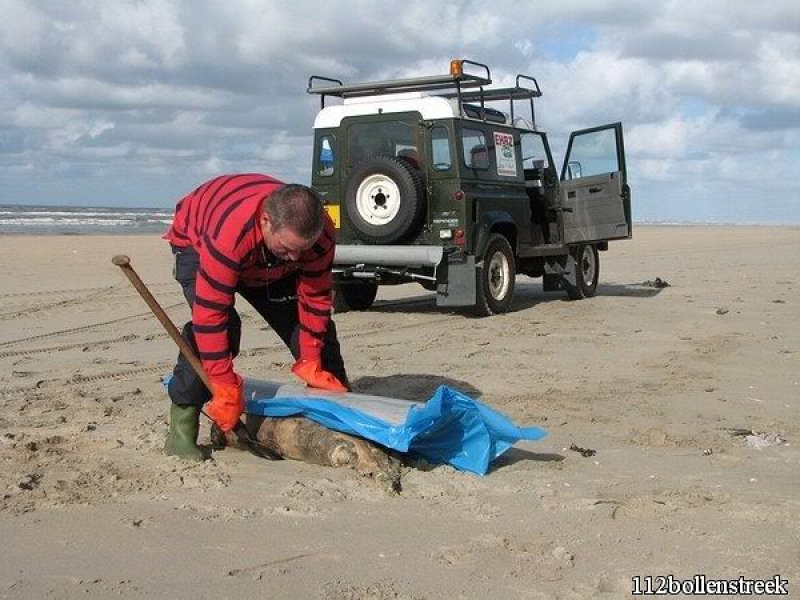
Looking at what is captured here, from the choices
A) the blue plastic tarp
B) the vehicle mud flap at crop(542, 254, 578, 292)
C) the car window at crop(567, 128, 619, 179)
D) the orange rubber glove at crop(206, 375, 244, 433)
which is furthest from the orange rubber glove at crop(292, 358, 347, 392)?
the car window at crop(567, 128, 619, 179)

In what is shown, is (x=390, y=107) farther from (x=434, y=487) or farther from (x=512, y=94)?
(x=434, y=487)

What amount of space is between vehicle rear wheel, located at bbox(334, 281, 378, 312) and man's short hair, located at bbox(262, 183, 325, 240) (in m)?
6.86

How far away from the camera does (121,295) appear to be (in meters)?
12.9

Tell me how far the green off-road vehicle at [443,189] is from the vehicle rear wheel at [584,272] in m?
0.54

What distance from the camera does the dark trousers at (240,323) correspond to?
4.70 meters

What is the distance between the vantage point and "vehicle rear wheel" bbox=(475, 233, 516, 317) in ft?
34.0

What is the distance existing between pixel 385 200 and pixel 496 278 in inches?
64.1

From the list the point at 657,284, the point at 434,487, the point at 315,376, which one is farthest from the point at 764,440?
the point at 657,284

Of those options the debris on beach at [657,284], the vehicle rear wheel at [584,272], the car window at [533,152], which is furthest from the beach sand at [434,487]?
the debris on beach at [657,284]

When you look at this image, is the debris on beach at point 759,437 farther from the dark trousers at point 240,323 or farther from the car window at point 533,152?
the car window at point 533,152

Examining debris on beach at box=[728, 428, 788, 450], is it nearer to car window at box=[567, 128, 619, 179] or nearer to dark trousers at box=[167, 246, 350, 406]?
dark trousers at box=[167, 246, 350, 406]

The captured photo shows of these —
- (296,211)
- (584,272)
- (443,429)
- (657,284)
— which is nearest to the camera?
(296,211)

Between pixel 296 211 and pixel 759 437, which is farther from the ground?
pixel 296 211

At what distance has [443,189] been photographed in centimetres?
1009
